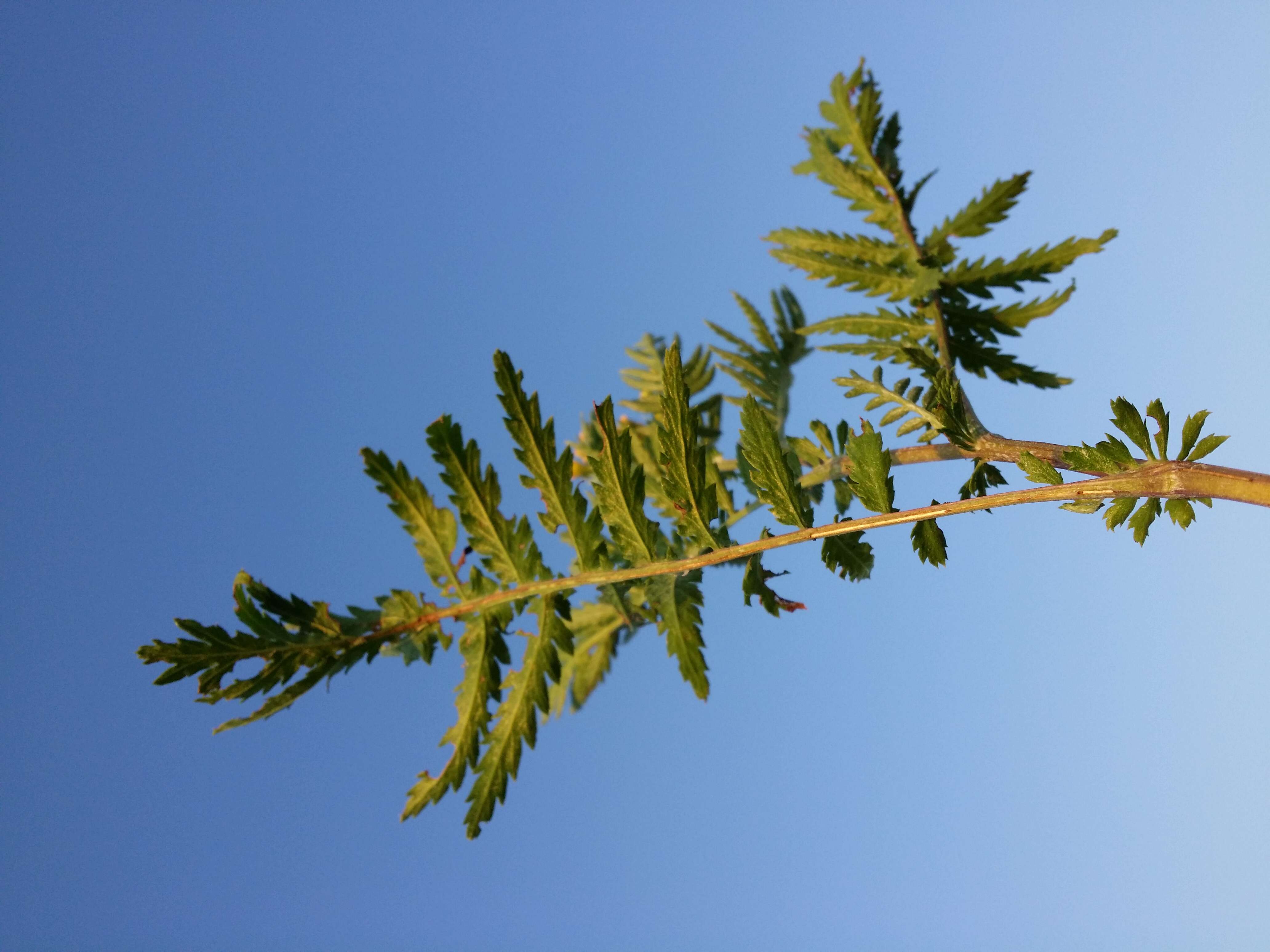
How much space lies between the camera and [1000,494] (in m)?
1.73

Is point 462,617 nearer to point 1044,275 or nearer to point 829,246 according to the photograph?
point 829,246

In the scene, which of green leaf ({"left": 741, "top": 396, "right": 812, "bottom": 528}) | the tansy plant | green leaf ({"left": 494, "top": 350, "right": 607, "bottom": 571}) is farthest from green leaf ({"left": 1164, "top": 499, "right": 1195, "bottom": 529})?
green leaf ({"left": 494, "top": 350, "right": 607, "bottom": 571})

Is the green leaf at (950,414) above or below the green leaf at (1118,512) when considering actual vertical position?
above

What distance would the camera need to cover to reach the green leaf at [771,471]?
1934 millimetres

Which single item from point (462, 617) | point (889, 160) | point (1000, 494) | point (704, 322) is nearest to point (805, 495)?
point (1000, 494)

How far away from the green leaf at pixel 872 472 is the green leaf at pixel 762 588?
230 millimetres

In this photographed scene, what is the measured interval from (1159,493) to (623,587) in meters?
1.17

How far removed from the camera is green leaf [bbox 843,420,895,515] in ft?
6.15

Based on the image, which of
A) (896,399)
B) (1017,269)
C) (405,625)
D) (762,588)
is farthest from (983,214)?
(405,625)

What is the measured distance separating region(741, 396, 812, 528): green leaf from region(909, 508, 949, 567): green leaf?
29 centimetres

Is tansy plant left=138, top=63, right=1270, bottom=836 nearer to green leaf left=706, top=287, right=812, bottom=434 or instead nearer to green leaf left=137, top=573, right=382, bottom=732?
green leaf left=137, top=573, right=382, bottom=732

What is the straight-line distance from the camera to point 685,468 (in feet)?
6.38

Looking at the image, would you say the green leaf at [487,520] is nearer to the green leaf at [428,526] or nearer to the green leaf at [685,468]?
the green leaf at [428,526]

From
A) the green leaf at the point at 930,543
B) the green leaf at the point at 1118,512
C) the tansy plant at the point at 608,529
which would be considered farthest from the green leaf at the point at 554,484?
the green leaf at the point at 1118,512
